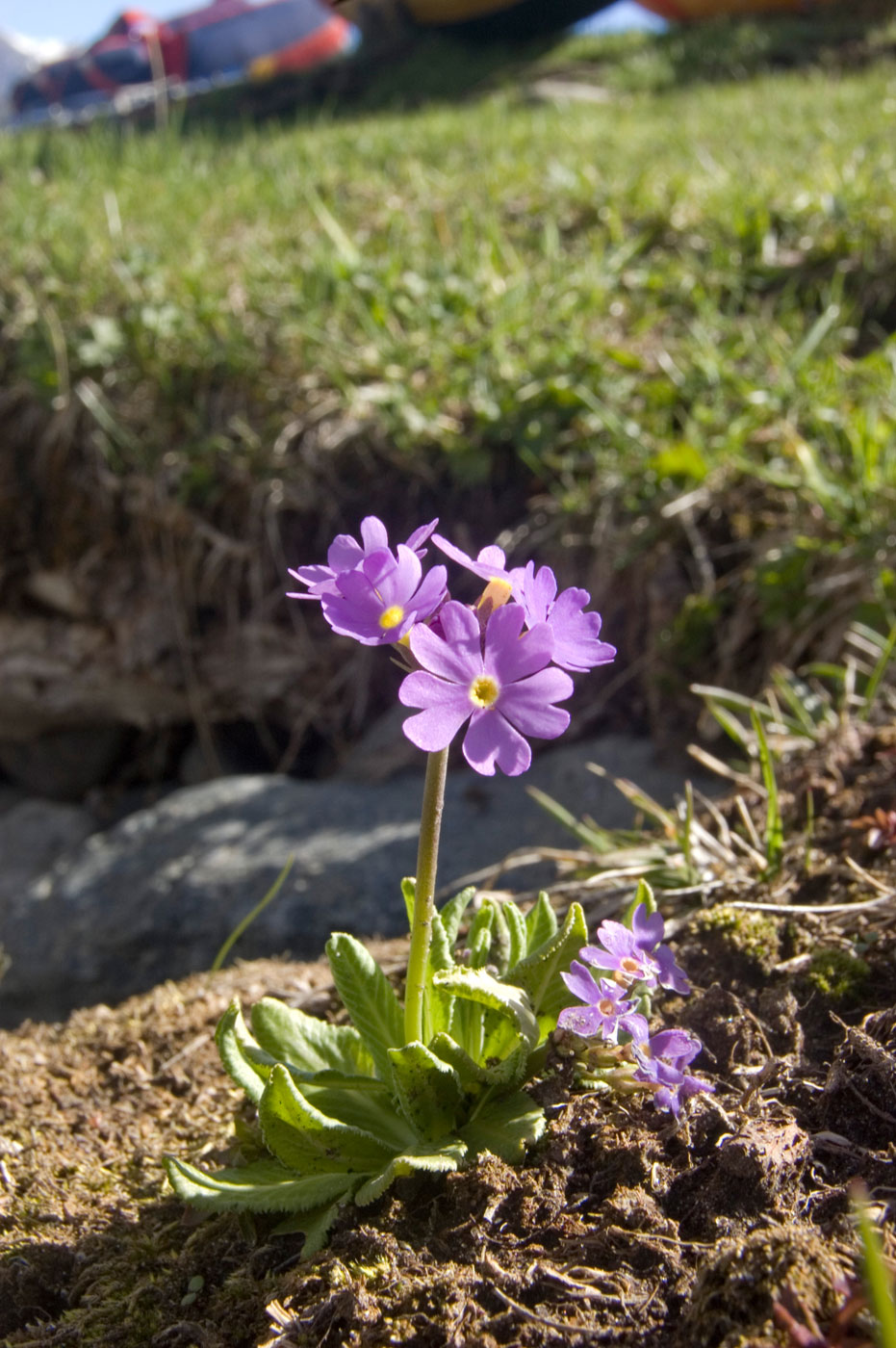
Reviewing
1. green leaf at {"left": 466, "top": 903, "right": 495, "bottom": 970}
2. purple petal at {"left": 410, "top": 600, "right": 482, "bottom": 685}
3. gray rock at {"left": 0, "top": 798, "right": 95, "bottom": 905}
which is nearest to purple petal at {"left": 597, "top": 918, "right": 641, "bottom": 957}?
green leaf at {"left": 466, "top": 903, "right": 495, "bottom": 970}

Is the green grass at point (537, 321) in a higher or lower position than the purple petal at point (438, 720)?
lower

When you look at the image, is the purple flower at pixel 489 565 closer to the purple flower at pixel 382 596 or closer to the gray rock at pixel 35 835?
the purple flower at pixel 382 596

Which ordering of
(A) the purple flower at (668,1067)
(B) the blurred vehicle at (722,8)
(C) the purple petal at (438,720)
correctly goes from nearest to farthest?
(C) the purple petal at (438,720) → (A) the purple flower at (668,1067) → (B) the blurred vehicle at (722,8)

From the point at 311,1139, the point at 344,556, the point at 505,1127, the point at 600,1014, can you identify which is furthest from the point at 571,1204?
the point at 344,556

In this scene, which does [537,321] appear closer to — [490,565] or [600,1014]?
[490,565]

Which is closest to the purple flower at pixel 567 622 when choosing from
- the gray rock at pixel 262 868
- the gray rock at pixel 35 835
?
the gray rock at pixel 262 868

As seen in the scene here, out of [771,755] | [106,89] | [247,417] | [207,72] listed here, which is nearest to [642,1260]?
[771,755]
